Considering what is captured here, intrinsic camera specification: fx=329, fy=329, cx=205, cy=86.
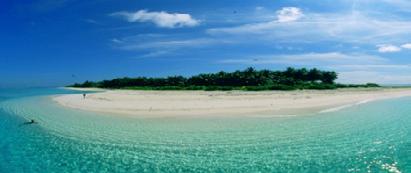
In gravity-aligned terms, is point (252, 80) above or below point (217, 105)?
above

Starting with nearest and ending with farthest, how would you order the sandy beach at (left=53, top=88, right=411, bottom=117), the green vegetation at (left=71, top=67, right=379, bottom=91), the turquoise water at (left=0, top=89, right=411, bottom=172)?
the turquoise water at (left=0, top=89, right=411, bottom=172), the sandy beach at (left=53, top=88, right=411, bottom=117), the green vegetation at (left=71, top=67, right=379, bottom=91)

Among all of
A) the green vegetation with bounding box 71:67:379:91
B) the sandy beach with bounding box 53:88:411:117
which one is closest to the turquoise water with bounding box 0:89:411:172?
the sandy beach with bounding box 53:88:411:117

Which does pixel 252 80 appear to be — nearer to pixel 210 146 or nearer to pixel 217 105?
pixel 217 105

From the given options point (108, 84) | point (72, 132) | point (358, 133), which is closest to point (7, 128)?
point (72, 132)

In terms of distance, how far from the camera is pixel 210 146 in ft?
38.6

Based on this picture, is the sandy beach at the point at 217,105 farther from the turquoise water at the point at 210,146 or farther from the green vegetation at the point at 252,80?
the green vegetation at the point at 252,80

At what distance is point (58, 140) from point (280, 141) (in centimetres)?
893

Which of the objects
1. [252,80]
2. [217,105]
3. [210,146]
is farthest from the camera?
[252,80]

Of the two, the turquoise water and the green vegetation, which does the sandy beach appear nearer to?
the turquoise water

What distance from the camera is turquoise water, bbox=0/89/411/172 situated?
30.8ft

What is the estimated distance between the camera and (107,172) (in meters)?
8.91

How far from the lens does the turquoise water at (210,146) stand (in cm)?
938

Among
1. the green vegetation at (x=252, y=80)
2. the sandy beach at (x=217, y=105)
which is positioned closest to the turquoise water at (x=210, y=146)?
the sandy beach at (x=217, y=105)

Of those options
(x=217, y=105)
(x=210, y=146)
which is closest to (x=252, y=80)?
(x=217, y=105)
